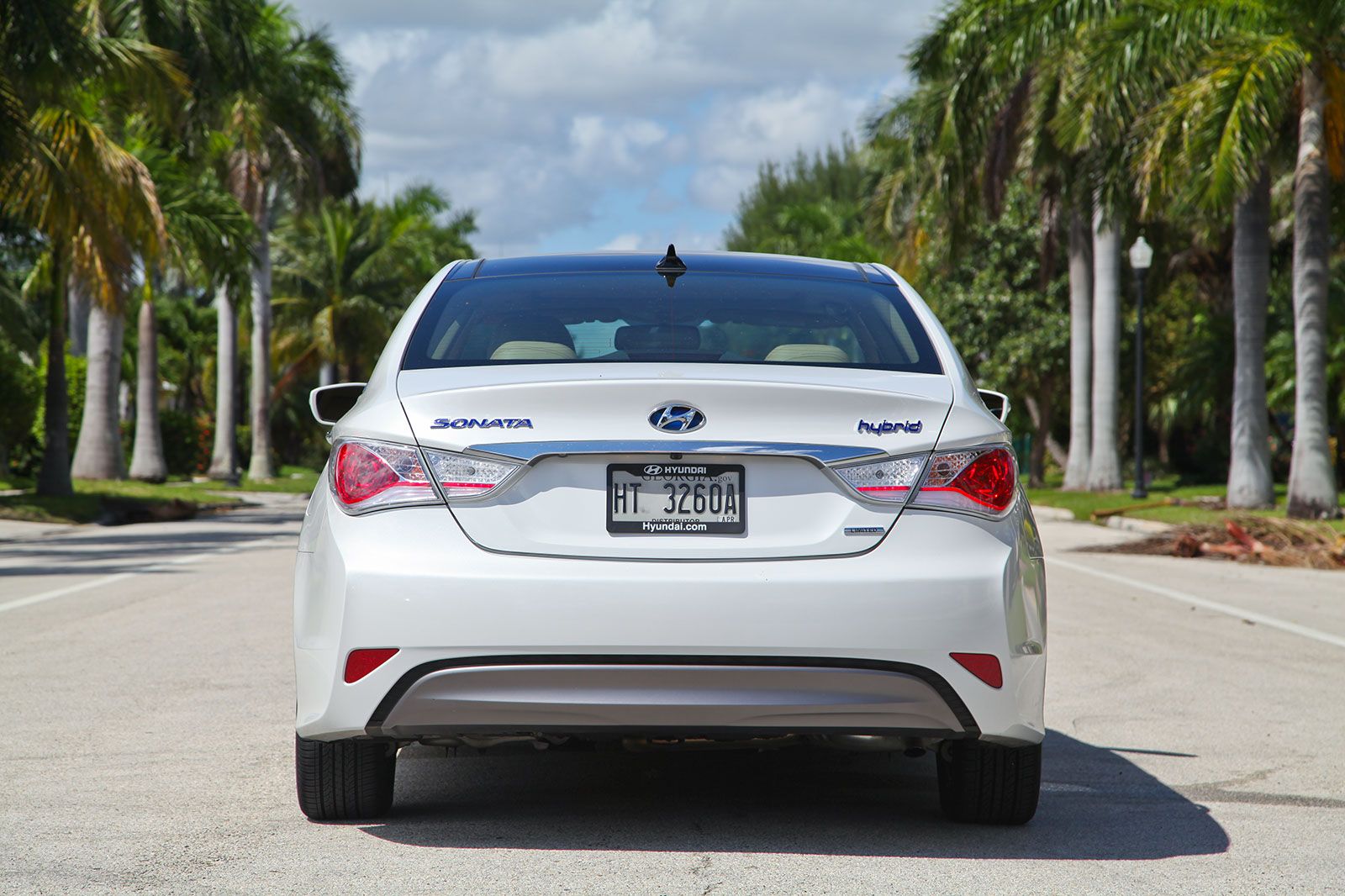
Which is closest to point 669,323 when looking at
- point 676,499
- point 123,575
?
point 676,499

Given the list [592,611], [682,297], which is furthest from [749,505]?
[682,297]

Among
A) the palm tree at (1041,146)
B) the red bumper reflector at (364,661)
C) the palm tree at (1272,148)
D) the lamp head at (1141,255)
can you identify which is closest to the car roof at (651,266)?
the red bumper reflector at (364,661)

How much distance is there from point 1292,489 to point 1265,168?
4709 mm

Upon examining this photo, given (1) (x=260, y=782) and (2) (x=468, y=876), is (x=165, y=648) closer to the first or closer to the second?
(1) (x=260, y=782)

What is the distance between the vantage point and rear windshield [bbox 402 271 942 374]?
4750 mm

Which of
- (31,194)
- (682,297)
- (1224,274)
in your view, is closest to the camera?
(682,297)

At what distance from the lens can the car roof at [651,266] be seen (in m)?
5.36

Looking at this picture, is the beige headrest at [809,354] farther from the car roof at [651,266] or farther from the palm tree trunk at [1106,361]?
the palm tree trunk at [1106,361]

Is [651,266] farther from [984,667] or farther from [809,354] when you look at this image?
[984,667]

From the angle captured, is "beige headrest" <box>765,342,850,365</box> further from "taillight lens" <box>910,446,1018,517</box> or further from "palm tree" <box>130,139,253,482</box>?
"palm tree" <box>130,139,253,482</box>

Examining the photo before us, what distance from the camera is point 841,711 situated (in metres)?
4.15

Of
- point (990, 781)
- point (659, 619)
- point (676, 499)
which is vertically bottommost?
point (990, 781)

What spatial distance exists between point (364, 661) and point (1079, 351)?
28.8 m

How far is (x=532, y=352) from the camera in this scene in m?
4.73
